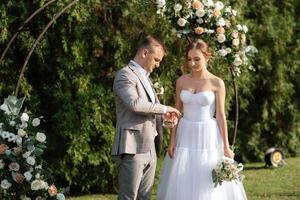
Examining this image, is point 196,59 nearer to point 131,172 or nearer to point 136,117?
point 136,117

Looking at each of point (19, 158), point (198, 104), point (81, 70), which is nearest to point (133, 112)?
point (198, 104)

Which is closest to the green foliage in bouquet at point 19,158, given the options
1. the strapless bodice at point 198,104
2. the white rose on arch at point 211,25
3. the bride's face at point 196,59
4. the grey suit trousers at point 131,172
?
the grey suit trousers at point 131,172

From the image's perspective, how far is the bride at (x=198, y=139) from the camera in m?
5.16

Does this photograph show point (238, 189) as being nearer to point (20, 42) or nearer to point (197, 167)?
point (197, 167)

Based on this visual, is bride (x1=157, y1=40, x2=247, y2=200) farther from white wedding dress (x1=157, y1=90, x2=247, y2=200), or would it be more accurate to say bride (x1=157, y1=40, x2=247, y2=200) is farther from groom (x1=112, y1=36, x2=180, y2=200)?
groom (x1=112, y1=36, x2=180, y2=200)

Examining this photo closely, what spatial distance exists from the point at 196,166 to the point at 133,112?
852 millimetres

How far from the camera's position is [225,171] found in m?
5.04

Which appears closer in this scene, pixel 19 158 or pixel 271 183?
pixel 19 158

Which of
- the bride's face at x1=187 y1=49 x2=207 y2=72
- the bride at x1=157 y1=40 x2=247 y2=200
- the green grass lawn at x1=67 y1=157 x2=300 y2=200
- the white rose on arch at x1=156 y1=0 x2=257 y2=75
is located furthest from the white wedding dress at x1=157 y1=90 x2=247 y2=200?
the green grass lawn at x1=67 y1=157 x2=300 y2=200

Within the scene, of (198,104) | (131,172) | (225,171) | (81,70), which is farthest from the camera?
(81,70)

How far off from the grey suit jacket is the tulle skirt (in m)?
0.55

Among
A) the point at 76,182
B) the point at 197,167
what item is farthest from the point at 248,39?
the point at 197,167

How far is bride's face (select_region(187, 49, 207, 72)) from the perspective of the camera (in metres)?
5.12

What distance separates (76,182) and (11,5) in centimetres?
216
